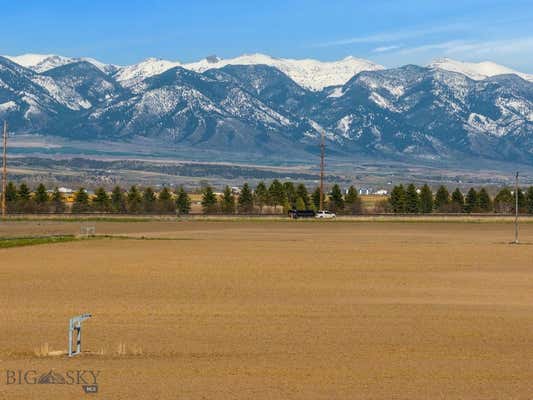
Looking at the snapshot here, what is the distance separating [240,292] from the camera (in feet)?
131

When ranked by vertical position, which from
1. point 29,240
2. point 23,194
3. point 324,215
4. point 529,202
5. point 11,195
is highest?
point 23,194

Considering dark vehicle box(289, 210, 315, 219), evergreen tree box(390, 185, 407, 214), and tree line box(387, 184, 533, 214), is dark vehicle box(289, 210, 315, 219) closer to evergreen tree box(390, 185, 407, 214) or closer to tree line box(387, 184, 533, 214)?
evergreen tree box(390, 185, 407, 214)

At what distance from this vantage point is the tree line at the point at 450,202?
136m

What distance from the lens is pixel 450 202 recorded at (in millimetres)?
141750

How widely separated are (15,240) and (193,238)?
42.7ft

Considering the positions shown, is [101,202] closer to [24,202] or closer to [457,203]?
[24,202]

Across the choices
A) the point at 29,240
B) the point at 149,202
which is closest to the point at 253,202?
the point at 149,202

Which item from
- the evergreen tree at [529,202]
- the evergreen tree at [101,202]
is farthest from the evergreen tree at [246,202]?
the evergreen tree at [529,202]

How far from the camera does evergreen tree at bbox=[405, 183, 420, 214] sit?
136525 mm

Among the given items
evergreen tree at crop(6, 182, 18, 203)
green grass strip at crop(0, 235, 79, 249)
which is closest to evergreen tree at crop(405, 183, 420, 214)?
evergreen tree at crop(6, 182, 18, 203)

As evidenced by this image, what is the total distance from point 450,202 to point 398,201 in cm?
971

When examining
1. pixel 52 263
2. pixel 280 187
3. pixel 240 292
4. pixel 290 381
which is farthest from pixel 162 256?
pixel 280 187

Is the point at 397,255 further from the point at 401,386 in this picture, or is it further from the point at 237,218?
the point at 237,218

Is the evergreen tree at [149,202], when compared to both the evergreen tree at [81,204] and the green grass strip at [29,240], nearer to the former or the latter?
the evergreen tree at [81,204]
